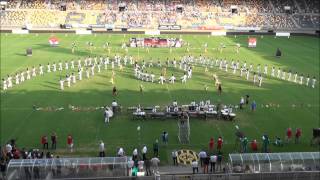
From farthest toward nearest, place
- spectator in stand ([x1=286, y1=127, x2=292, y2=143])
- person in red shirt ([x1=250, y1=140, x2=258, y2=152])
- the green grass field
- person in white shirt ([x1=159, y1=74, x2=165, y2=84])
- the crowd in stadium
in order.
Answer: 1. the crowd in stadium
2. person in white shirt ([x1=159, y1=74, x2=165, y2=84])
3. the green grass field
4. spectator in stand ([x1=286, y1=127, x2=292, y2=143])
5. person in red shirt ([x1=250, y1=140, x2=258, y2=152])

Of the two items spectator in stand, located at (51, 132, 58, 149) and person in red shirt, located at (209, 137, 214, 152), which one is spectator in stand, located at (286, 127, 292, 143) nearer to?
person in red shirt, located at (209, 137, 214, 152)

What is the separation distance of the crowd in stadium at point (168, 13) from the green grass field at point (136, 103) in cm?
2319

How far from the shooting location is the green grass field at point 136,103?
2455 cm

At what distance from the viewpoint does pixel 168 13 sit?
75.7 metres

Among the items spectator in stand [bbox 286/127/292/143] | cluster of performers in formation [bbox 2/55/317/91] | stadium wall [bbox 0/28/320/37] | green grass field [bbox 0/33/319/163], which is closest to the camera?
spectator in stand [bbox 286/127/292/143]

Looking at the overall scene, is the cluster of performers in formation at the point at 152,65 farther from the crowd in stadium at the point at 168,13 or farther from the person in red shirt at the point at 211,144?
the crowd in stadium at the point at 168,13

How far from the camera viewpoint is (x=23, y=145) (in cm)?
2331

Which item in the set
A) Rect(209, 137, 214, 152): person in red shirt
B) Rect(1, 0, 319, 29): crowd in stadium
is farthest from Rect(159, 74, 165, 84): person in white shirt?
Rect(1, 0, 319, 29): crowd in stadium

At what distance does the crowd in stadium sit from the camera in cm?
7200

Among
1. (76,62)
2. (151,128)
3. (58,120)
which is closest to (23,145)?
(58,120)

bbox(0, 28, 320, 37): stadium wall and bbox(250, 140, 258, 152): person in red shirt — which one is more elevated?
bbox(0, 28, 320, 37): stadium wall

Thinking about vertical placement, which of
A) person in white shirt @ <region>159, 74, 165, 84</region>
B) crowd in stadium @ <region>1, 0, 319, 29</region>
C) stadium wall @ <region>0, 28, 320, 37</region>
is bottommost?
person in white shirt @ <region>159, 74, 165, 84</region>

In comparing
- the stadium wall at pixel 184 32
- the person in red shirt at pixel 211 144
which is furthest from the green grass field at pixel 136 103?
the stadium wall at pixel 184 32

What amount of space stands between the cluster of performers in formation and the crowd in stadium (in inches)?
1075
